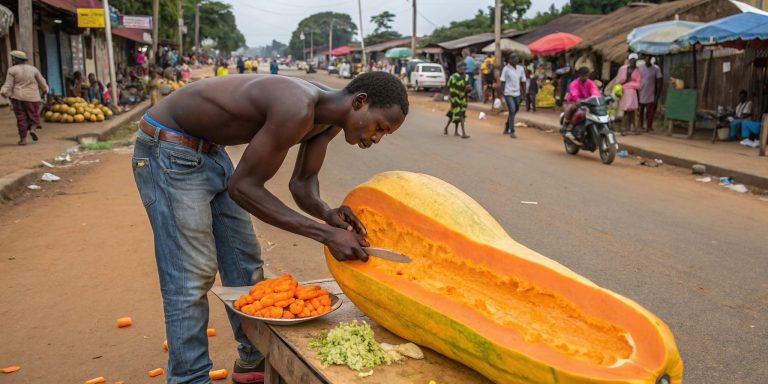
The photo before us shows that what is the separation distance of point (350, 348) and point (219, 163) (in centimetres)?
116

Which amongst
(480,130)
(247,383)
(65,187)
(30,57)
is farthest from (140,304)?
(480,130)

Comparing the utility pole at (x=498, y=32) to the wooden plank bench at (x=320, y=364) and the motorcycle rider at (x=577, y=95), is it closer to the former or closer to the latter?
the motorcycle rider at (x=577, y=95)

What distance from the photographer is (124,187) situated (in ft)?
26.9

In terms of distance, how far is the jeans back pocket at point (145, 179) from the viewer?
9.19 feet

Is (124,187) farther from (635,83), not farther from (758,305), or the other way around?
(635,83)

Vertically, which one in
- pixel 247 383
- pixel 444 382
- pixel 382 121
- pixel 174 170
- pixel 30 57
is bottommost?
pixel 247 383

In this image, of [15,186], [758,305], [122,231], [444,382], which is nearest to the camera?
[444,382]

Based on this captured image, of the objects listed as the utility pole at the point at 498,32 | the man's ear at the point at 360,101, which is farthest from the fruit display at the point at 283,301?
the utility pole at the point at 498,32

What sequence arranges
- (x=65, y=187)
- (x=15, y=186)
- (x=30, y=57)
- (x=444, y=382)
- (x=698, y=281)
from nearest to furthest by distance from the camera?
(x=444, y=382), (x=698, y=281), (x=15, y=186), (x=65, y=187), (x=30, y=57)

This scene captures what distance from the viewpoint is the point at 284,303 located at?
2736mm

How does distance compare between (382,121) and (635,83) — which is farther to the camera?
(635,83)

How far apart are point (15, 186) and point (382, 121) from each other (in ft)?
22.8

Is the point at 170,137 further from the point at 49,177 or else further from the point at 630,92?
the point at 630,92

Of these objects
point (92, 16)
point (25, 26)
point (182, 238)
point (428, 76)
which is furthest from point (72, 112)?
point (428, 76)
